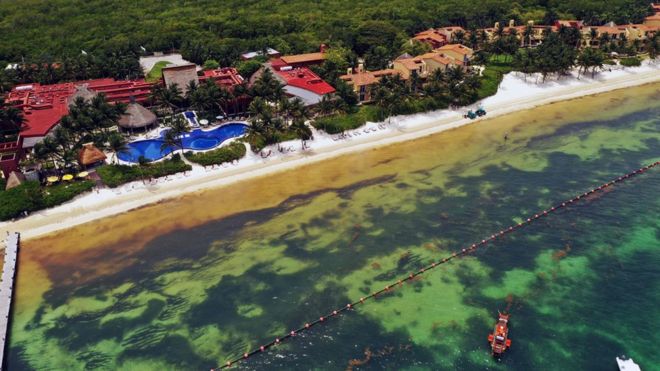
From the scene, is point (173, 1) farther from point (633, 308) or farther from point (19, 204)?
point (633, 308)

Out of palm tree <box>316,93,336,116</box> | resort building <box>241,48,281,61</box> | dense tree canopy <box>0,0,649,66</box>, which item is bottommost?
palm tree <box>316,93,336,116</box>

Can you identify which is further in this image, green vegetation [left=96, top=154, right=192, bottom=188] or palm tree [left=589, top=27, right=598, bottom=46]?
palm tree [left=589, top=27, right=598, bottom=46]

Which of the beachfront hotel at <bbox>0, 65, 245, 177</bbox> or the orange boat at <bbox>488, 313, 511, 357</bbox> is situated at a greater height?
the beachfront hotel at <bbox>0, 65, 245, 177</bbox>

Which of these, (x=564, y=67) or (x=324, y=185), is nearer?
(x=324, y=185)

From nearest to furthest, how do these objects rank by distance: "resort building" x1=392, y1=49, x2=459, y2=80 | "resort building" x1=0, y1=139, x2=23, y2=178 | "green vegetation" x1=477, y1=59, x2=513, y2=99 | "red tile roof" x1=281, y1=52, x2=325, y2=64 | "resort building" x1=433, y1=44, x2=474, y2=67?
"resort building" x1=0, y1=139, x2=23, y2=178 → "resort building" x1=392, y1=49, x2=459, y2=80 → "green vegetation" x1=477, y1=59, x2=513, y2=99 → "red tile roof" x1=281, y1=52, x2=325, y2=64 → "resort building" x1=433, y1=44, x2=474, y2=67

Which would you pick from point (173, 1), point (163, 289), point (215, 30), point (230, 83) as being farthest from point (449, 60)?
point (173, 1)

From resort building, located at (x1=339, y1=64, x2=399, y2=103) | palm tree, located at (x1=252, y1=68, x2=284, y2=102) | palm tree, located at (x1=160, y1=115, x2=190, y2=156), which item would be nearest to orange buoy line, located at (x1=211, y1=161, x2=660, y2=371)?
palm tree, located at (x1=160, y1=115, x2=190, y2=156)

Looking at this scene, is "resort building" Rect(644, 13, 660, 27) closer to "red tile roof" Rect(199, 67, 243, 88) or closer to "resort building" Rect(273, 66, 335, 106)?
"resort building" Rect(273, 66, 335, 106)
